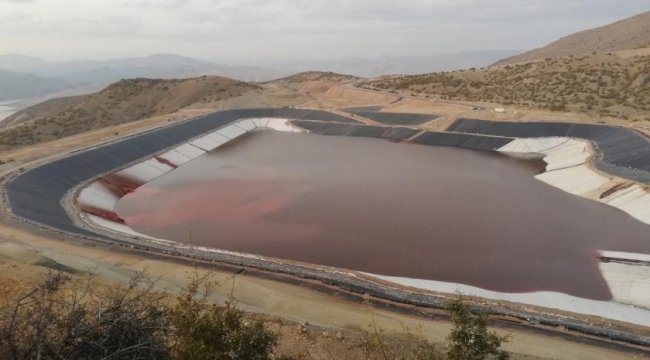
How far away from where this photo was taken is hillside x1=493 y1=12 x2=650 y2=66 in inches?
5827

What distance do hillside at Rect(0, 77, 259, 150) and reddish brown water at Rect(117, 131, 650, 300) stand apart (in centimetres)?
4918

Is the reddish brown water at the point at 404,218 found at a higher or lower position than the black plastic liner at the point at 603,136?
lower

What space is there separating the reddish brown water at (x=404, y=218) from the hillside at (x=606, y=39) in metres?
112

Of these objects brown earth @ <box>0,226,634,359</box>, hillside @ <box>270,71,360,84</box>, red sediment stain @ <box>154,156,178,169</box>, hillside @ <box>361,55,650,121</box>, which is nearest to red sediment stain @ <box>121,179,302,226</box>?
red sediment stain @ <box>154,156,178,169</box>

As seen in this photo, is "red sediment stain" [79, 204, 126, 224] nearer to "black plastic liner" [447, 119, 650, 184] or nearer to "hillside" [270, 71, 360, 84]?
"black plastic liner" [447, 119, 650, 184]

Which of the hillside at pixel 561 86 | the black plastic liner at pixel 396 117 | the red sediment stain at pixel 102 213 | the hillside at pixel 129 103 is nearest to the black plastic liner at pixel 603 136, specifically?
the black plastic liner at pixel 396 117

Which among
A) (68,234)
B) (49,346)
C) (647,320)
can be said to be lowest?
(647,320)

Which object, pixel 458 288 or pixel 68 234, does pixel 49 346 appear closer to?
pixel 458 288

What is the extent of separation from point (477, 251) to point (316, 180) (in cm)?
2264

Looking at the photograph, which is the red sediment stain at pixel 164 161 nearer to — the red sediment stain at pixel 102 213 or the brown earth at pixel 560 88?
the red sediment stain at pixel 102 213

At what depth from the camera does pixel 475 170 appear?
51.9 metres

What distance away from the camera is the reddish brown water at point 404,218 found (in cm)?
2866

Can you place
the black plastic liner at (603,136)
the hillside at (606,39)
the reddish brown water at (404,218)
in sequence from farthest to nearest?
the hillside at (606,39) < the black plastic liner at (603,136) < the reddish brown water at (404,218)

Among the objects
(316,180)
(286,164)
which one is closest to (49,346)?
(316,180)
